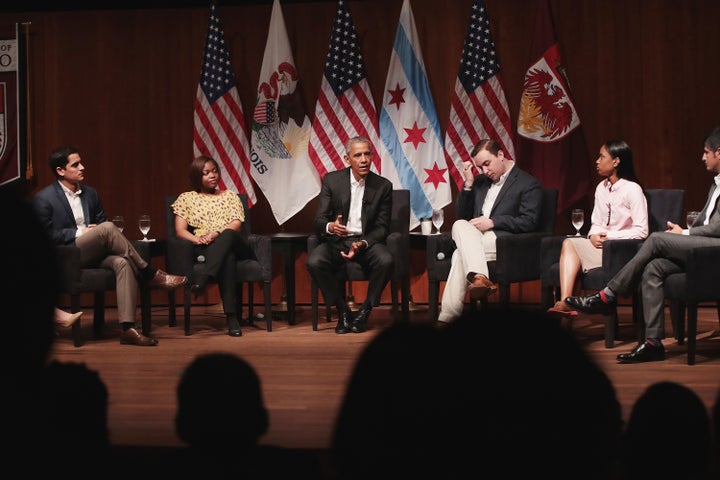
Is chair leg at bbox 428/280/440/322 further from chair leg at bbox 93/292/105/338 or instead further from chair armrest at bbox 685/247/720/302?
chair leg at bbox 93/292/105/338

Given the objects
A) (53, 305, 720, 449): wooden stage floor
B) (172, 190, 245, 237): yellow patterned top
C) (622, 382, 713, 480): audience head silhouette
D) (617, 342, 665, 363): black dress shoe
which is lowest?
(53, 305, 720, 449): wooden stage floor

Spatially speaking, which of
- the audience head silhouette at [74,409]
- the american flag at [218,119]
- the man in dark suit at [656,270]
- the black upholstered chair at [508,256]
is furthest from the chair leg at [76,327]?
the audience head silhouette at [74,409]

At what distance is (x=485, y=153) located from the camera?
20.0 ft

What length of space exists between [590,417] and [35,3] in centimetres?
741

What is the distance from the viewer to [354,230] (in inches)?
Result: 249

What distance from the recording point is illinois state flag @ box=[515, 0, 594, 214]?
22.1 ft

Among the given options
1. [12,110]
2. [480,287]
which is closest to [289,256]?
[480,287]

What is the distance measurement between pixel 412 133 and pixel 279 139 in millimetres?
1052

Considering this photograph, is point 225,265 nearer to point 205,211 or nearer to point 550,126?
point 205,211

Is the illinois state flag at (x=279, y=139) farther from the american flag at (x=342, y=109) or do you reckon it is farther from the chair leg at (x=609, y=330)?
the chair leg at (x=609, y=330)

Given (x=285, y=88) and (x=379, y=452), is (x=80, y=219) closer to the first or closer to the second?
(x=285, y=88)

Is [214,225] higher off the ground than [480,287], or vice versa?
[214,225]

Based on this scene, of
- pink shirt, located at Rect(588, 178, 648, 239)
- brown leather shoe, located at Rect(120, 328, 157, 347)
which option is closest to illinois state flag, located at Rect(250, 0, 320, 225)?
brown leather shoe, located at Rect(120, 328, 157, 347)

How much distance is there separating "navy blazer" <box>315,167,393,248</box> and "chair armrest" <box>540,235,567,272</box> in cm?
114
